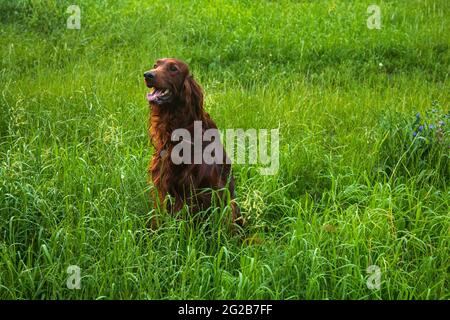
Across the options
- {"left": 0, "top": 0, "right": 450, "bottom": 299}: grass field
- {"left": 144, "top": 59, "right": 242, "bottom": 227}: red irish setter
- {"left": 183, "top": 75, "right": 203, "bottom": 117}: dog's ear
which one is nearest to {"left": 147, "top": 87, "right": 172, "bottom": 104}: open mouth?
{"left": 144, "top": 59, "right": 242, "bottom": 227}: red irish setter

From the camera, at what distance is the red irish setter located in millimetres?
3688

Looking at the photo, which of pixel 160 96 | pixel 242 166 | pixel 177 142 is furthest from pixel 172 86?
pixel 242 166

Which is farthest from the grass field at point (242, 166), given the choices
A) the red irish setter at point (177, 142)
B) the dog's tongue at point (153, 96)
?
the dog's tongue at point (153, 96)

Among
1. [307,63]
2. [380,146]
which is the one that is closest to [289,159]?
[380,146]

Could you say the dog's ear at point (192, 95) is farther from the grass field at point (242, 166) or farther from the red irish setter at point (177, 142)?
the grass field at point (242, 166)

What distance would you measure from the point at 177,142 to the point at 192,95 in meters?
0.31

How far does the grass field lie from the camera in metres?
3.31

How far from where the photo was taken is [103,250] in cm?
341

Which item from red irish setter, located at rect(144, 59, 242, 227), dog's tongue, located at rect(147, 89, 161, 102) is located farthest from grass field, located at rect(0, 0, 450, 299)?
dog's tongue, located at rect(147, 89, 161, 102)

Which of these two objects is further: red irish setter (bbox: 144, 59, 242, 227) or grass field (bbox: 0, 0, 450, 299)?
red irish setter (bbox: 144, 59, 242, 227)

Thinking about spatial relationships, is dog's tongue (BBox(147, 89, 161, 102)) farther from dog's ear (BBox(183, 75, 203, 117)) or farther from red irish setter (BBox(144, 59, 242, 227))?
dog's ear (BBox(183, 75, 203, 117))

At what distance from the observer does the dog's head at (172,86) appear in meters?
3.63

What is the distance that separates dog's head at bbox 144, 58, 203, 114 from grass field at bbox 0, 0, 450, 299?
657mm
